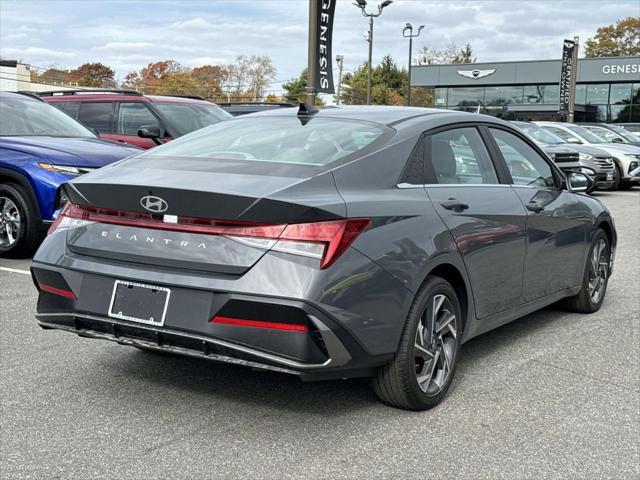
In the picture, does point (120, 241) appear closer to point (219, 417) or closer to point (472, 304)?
point (219, 417)

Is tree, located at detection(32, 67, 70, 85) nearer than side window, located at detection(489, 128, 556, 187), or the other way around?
side window, located at detection(489, 128, 556, 187)

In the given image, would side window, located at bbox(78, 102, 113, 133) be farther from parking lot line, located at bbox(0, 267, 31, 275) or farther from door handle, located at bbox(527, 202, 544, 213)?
door handle, located at bbox(527, 202, 544, 213)

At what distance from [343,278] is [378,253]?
0.90 feet

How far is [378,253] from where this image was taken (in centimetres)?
358

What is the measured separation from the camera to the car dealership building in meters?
47.8

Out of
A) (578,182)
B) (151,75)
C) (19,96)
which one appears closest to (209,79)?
(151,75)

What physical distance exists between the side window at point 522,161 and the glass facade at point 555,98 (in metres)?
41.1

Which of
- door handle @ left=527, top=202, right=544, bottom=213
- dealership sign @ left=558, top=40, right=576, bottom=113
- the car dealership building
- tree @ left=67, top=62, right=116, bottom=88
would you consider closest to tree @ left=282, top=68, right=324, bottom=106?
tree @ left=67, top=62, right=116, bottom=88

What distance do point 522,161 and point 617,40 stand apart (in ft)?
295

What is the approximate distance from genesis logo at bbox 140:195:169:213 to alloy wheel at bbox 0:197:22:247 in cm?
493

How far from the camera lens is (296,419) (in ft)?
12.6

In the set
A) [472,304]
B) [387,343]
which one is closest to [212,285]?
[387,343]

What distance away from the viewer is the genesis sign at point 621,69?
154 feet

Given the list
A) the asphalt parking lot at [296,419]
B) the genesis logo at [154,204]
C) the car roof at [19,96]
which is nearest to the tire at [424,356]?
the asphalt parking lot at [296,419]
